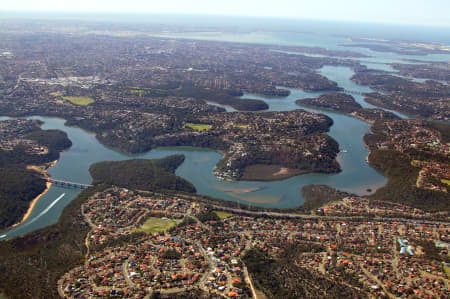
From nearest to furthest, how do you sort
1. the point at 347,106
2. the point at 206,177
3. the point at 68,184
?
the point at 68,184 < the point at 206,177 < the point at 347,106

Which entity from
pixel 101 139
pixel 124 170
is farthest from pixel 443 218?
pixel 101 139

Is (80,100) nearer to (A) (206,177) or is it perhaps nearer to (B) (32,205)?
(B) (32,205)

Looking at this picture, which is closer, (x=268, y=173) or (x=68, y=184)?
(x=68, y=184)

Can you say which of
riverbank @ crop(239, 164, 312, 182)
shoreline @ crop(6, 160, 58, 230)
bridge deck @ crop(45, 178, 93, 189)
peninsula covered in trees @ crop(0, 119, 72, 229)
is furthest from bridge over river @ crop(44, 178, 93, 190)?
riverbank @ crop(239, 164, 312, 182)

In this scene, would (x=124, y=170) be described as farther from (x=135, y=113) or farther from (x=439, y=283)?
(x=439, y=283)

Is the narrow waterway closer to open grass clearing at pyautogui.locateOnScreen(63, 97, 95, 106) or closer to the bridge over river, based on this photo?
the bridge over river

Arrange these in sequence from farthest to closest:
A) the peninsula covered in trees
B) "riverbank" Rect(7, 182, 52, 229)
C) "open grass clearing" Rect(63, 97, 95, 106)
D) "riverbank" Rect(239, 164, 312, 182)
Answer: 1. "open grass clearing" Rect(63, 97, 95, 106)
2. "riverbank" Rect(239, 164, 312, 182)
3. the peninsula covered in trees
4. "riverbank" Rect(7, 182, 52, 229)

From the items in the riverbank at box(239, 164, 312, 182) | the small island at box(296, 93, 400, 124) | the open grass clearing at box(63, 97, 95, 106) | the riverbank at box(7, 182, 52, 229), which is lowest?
the riverbank at box(7, 182, 52, 229)

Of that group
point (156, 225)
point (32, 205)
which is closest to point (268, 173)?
point (156, 225)
